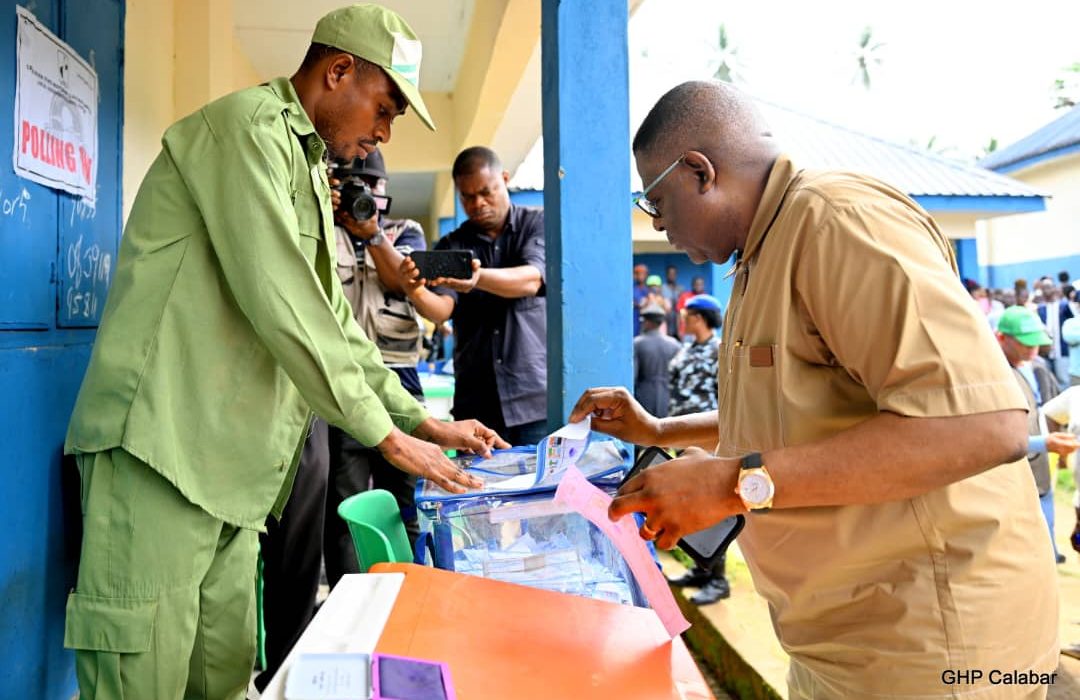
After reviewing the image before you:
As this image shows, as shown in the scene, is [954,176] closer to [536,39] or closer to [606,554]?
[536,39]

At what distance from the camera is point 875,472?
3.58 feet

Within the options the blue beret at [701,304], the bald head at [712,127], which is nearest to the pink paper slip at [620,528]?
the bald head at [712,127]

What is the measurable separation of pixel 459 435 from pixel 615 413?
0.42m

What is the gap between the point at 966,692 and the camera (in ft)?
3.74

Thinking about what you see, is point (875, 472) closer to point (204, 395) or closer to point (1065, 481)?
point (204, 395)

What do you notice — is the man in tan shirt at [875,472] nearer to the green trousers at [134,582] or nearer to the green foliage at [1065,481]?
the green trousers at [134,582]

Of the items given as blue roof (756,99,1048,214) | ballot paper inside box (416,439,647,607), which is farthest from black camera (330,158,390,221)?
blue roof (756,99,1048,214)

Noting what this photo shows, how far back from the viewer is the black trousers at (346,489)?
127 inches

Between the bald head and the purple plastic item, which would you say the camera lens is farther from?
the purple plastic item

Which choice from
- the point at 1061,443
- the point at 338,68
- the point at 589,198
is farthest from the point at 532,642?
the point at 1061,443

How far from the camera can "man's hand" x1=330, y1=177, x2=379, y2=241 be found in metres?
2.96

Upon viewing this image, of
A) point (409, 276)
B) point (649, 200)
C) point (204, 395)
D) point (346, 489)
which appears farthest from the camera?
point (346, 489)

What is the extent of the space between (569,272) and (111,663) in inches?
62.9

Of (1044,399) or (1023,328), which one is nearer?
(1023,328)
